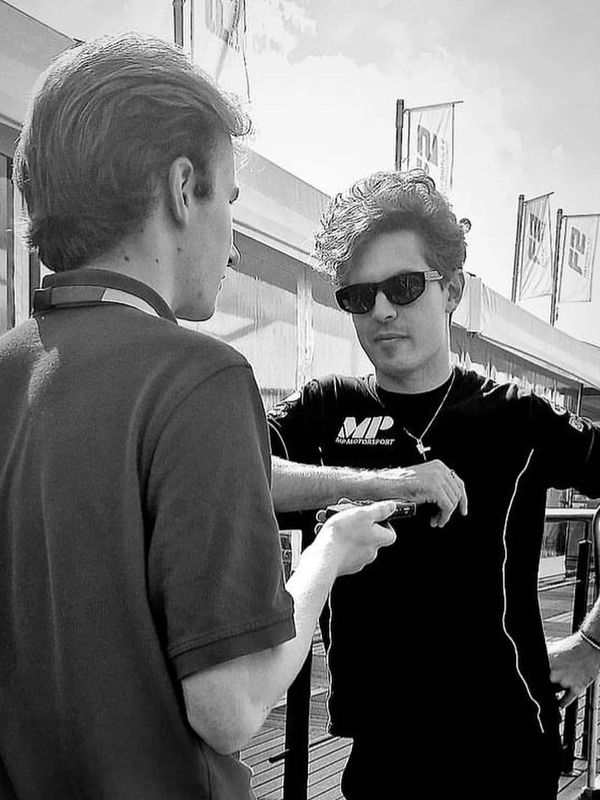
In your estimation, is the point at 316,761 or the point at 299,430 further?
the point at 316,761

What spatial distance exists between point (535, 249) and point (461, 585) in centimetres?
1693

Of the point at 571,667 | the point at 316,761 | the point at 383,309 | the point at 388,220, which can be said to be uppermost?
the point at 388,220

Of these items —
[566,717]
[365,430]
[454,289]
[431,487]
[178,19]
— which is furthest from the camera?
[178,19]

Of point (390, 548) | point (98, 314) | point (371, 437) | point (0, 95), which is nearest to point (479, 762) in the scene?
point (390, 548)

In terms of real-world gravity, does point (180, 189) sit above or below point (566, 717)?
above

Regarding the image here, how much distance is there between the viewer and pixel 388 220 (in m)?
1.73

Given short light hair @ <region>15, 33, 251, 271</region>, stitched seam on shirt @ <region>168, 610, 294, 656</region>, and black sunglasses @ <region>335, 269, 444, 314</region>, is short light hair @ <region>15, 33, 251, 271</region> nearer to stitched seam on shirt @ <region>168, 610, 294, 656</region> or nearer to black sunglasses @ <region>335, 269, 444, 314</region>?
stitched seam on shirt @ <region>168, 610, 294, 656</region>

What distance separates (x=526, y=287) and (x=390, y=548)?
16397 mm

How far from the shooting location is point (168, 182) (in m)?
0.84

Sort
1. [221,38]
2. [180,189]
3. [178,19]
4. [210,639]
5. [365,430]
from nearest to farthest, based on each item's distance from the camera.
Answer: [210,639], [180,189], [365,430], [178,19], [221,38]

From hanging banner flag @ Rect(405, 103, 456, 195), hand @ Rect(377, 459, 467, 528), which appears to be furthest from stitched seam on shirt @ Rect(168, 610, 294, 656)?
hanging banner flag @ Rect(405, 103, 456, 195)

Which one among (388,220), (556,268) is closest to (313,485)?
(388,220)

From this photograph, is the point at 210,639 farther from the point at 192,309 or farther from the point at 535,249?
the point at 535,249

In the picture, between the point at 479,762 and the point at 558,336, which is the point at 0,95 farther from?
the point at 558,336
